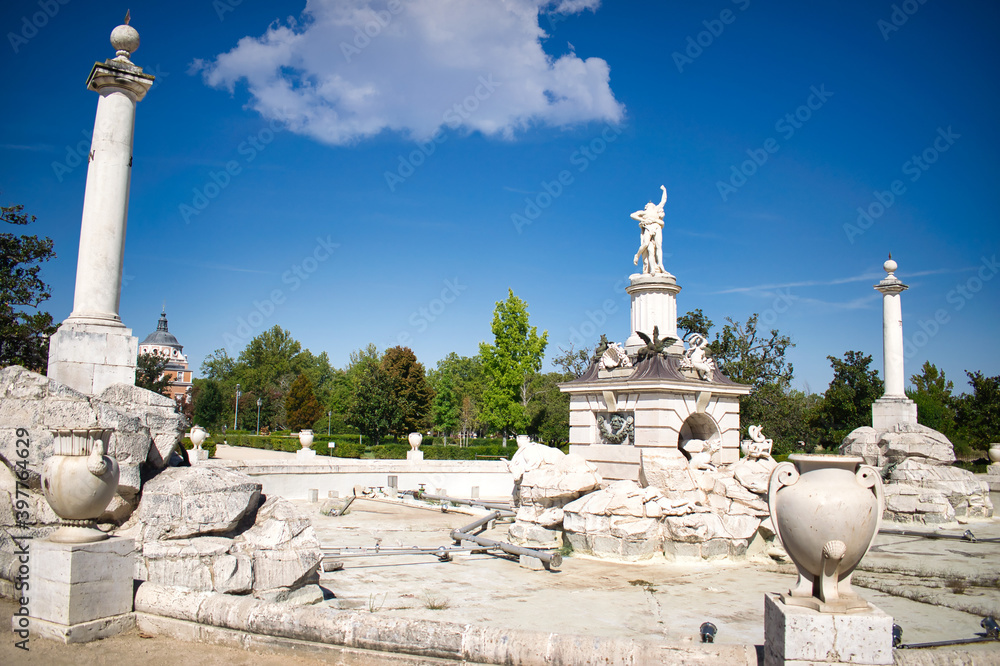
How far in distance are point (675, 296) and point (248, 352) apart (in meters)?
73.5

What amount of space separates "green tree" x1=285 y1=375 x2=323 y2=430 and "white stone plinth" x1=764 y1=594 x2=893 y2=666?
5905 centimetres

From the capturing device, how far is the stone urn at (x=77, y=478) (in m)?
6.10

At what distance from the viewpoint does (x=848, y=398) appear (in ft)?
118

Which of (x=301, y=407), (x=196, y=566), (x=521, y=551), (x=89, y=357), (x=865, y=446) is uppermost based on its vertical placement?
(x=89, y=357)

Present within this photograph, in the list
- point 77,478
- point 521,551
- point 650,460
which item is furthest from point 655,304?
point 77,478

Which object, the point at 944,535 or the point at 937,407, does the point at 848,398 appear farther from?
the point at 944,535

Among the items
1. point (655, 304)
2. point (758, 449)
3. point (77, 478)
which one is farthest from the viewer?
point (655, 304)

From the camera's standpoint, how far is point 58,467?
241 inches

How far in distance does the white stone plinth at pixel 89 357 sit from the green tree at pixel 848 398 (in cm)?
3421

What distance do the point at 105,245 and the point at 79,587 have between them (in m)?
5.98

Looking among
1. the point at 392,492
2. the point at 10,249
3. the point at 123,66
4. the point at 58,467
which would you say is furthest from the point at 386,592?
the point at 10,249

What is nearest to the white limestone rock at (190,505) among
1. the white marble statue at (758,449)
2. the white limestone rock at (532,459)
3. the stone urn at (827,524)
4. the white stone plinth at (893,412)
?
the stone urn at (827,524)

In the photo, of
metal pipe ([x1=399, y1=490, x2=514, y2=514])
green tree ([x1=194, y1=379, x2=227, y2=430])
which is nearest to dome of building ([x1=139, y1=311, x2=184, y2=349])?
green tree ([x1=194, y1=379, x2=227, y2=430])

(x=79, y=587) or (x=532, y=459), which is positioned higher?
(x=532, y=459)
